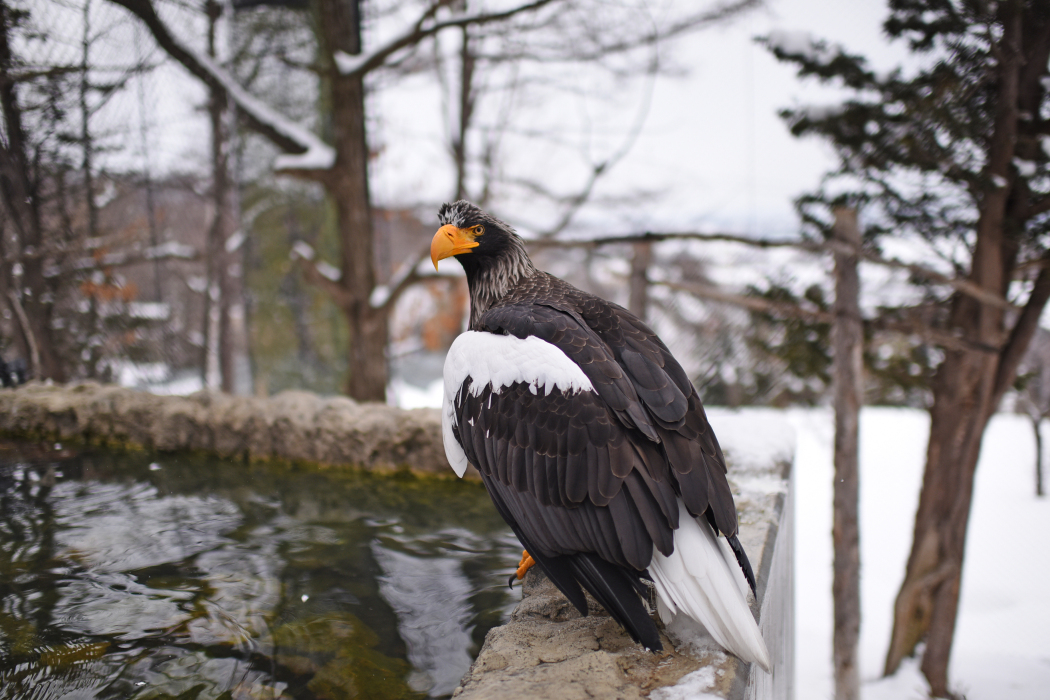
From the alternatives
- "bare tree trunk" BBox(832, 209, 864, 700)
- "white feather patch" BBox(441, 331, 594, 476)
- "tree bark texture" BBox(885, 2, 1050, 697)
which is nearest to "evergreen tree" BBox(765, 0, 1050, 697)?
"tree bark texture" BBox(885, 2, 1050, 697)

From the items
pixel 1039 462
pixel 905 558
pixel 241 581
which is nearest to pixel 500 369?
pixel 241 581

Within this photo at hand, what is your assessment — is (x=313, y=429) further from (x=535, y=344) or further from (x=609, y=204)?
(x=609, y=204)

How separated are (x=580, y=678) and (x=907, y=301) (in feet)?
12.0

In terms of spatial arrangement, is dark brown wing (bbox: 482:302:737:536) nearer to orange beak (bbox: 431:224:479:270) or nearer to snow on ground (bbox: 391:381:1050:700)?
orange beak (bbox: 431:224:479:270)

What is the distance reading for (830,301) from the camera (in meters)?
3.82

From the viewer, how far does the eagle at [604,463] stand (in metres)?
1.15

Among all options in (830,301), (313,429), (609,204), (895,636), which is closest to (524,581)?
(313,429)

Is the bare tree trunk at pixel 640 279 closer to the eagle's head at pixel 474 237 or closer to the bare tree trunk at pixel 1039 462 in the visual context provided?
the eagle's head at pixel 474 237

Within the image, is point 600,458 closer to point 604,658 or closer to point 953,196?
point 604,658

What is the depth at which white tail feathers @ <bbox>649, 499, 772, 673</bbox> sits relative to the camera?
1104mm

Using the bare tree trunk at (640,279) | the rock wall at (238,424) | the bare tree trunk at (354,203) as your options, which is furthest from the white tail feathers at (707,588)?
the bare tree trunk at (354,203)

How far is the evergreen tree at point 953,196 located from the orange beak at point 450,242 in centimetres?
265

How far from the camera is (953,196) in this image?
3648 mm

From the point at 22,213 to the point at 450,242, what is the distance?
3256mm
